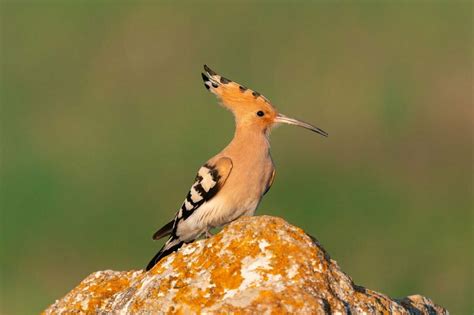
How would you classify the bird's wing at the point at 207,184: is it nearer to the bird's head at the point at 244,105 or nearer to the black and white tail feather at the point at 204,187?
the black and white tail feather at the point at 204,187

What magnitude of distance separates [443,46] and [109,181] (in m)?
7.29

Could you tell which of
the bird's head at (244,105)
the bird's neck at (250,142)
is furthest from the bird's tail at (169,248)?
the bird's head at (244,105)

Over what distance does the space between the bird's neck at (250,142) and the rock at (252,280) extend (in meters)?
1.65

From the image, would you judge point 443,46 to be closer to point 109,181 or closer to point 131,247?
point 109,181

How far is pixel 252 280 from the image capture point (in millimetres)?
4812

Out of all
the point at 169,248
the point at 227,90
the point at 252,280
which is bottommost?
the point at 252,280

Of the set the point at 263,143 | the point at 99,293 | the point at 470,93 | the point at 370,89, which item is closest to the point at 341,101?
the point at 370,89

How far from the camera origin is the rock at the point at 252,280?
471cm

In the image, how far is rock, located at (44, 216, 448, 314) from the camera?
Answer: 4711mm

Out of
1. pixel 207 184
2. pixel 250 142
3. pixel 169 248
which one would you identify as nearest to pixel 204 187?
pixel 207 184

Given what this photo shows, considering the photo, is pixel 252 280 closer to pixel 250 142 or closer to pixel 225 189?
pixel 225 189

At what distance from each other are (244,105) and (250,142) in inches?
Result: 12.1

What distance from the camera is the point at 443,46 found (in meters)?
21.0

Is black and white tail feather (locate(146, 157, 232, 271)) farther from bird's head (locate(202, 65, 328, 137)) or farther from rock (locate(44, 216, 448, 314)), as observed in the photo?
rock (locate(44, 216, 448, 314))
